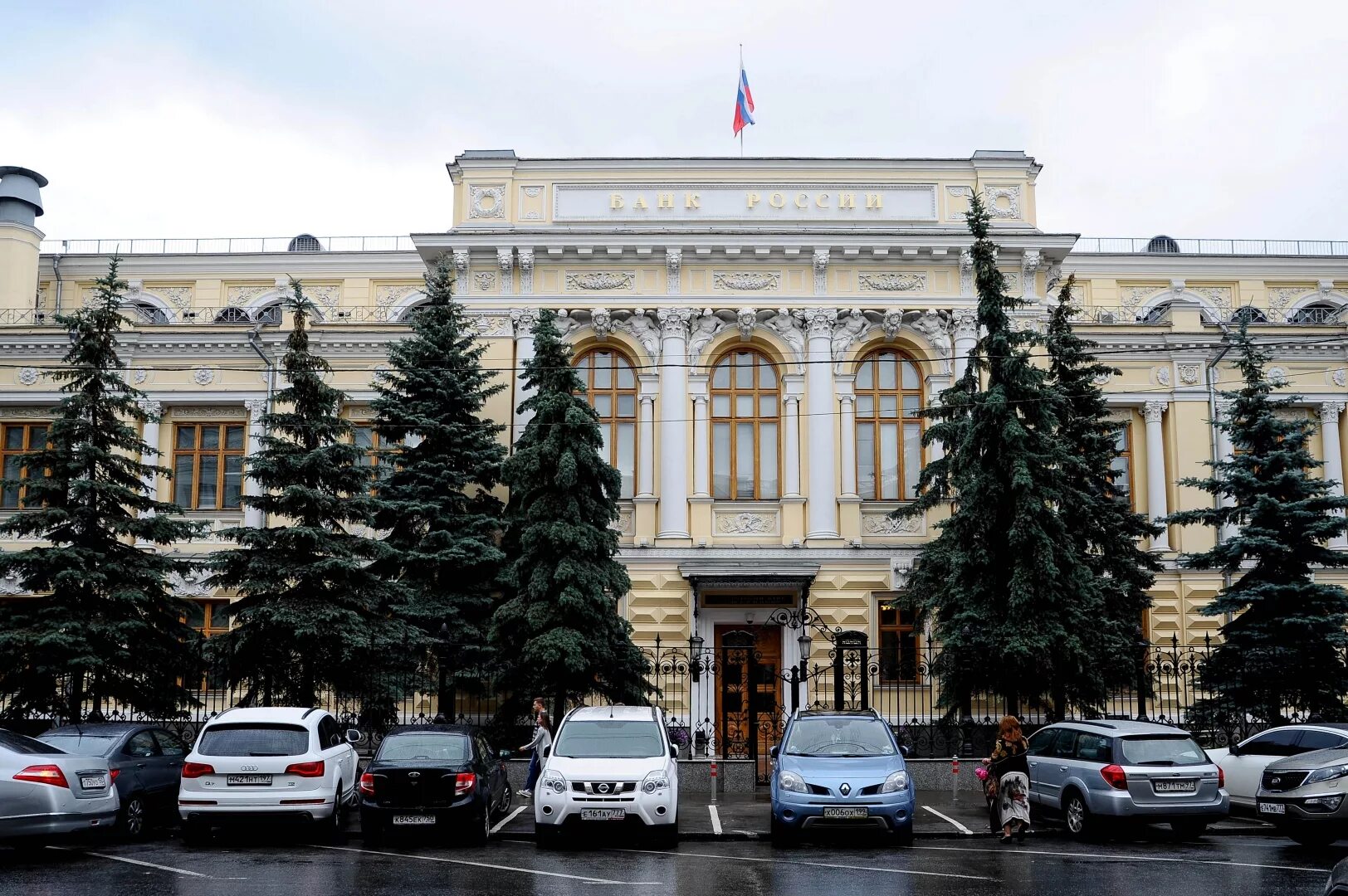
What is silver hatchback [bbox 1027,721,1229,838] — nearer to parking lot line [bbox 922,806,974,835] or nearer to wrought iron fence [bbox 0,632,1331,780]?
parking lot line [bbox 922,806,974,835]

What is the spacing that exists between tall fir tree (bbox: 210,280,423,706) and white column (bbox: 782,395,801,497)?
37.0ft

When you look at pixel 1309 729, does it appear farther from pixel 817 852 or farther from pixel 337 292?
pixel 337 292

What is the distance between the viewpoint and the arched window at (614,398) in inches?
1267

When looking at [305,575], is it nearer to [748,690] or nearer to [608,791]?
[608,791]

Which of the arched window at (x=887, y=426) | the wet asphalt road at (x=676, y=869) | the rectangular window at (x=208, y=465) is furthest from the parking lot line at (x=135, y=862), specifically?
the arched window at (x=887, y=426)

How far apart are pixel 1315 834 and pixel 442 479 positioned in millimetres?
18475

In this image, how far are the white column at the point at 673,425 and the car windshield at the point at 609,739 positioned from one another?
13912mm

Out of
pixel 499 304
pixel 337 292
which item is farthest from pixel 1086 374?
pixel 337 292

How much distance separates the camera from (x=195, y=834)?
631 inches

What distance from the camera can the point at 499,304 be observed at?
104 feet

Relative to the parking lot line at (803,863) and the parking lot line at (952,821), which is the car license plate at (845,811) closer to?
the parking lot line at (803,863)

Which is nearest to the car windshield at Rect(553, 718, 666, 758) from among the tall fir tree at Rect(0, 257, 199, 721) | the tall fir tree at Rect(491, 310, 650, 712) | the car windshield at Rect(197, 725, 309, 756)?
the car windshield at Rect(197, 725, 309, 756)

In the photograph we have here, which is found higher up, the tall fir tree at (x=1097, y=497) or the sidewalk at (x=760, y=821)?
the tall fir tree at (x=1097, y=497)

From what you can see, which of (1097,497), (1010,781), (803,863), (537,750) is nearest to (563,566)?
(537,750)
